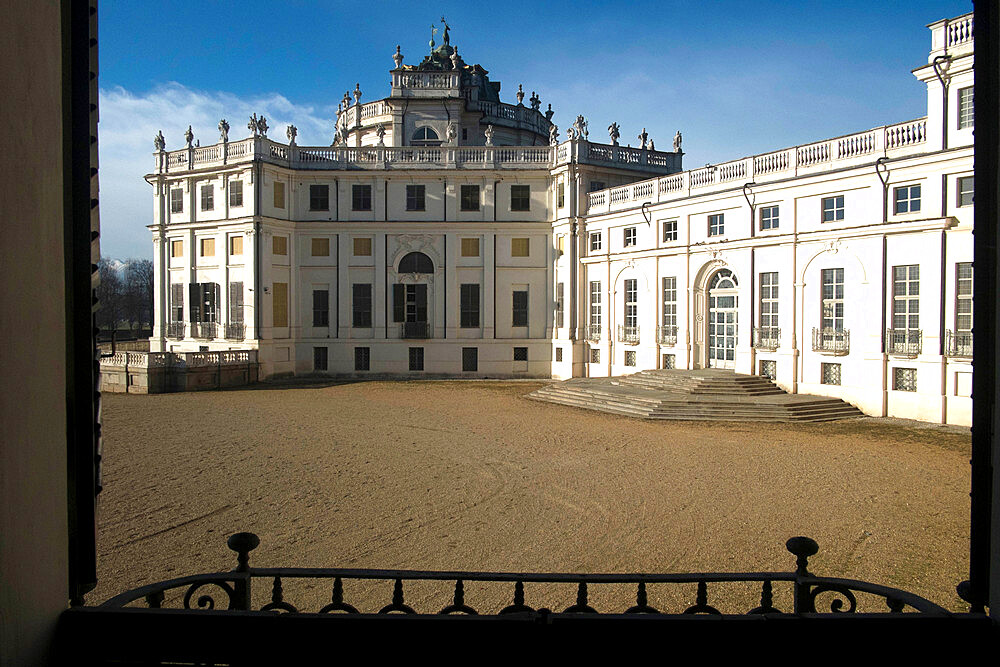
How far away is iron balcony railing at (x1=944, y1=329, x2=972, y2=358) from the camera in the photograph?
1958 centimetres

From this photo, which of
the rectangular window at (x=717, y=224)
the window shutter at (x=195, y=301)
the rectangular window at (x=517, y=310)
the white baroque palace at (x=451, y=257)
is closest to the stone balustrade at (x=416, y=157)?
the white baroque palace at (x=451, y=257)

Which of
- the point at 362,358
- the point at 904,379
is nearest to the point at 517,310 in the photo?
the point at 362,358

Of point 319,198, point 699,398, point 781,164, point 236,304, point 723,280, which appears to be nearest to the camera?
point 699,398

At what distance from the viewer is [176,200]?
119 feet

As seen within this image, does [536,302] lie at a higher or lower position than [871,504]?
higher

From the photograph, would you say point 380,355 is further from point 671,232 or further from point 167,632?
point 167,632

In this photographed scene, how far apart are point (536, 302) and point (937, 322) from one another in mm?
19442

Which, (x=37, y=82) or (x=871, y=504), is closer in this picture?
(x=37, y=82)

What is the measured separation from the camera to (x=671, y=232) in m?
29.5

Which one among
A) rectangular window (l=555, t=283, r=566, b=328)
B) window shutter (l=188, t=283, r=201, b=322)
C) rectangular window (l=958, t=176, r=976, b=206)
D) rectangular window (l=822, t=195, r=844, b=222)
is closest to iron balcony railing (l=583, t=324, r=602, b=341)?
rectangular window (l=555, t=283, r=566, b=328)

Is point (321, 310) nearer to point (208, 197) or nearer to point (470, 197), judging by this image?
point (208, 197)

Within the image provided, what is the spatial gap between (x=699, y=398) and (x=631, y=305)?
29.7 feet

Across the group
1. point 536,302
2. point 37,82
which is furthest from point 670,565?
point 536,302

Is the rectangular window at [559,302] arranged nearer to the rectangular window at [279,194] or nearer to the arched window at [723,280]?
the arched window at [723,280]
